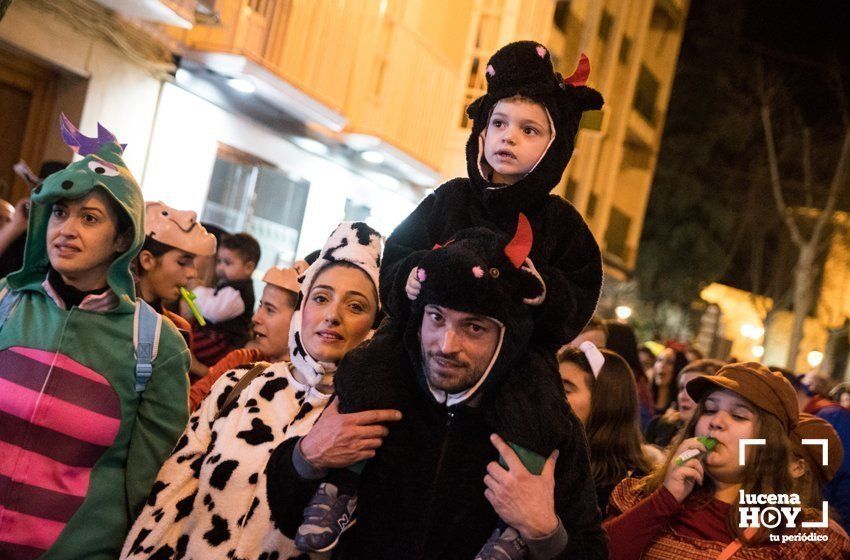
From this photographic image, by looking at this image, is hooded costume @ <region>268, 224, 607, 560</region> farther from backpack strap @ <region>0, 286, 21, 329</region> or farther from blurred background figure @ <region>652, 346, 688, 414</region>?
blurred background figure @ <region>652, 346, 688, 414</region>

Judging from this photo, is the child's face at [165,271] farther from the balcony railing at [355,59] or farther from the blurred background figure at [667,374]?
the blurred background figure at [667,374]

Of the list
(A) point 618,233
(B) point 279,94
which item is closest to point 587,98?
(B) point 279,94

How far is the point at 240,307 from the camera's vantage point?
23.2ft

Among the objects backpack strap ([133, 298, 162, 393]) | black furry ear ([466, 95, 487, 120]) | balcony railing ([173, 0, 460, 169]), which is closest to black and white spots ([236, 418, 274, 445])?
backpack strap ([133, 298, 162, 393])

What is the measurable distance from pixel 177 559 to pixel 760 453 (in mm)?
2551

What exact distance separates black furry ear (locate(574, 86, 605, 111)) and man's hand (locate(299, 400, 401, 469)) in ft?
3.97

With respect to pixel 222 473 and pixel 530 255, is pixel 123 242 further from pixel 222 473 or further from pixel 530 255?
pixel 530 255

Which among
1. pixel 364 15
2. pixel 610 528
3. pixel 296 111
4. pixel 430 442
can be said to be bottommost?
pixel 610 528

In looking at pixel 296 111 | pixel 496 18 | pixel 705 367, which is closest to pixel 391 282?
pixel 705 367

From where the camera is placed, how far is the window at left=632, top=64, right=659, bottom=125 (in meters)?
31.8

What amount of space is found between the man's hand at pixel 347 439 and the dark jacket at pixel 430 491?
0.09 metres

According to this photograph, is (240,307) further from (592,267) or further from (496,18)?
(496,18)

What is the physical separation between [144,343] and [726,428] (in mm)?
2587

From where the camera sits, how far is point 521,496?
2.70 metres
